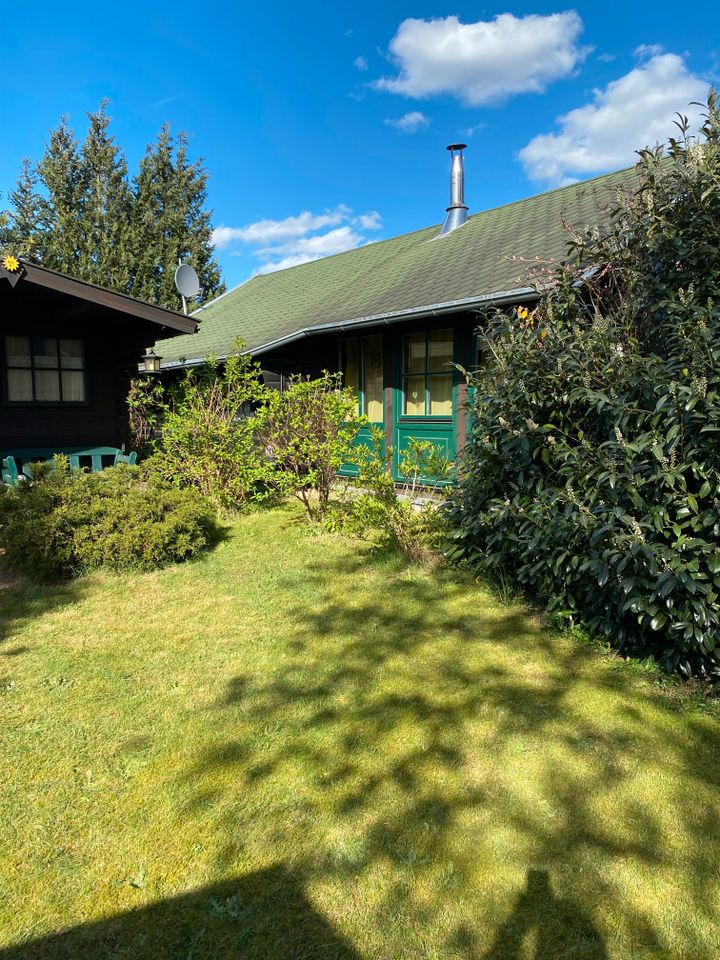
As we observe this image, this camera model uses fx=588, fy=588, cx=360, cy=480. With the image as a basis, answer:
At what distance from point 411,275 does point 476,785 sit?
8975mm

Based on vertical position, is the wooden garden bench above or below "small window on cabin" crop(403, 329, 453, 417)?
below

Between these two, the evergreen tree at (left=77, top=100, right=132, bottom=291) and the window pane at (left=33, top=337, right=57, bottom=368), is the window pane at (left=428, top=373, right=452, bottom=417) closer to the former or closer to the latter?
the window pane at (left=33, top=337, right=57, bottom=368)

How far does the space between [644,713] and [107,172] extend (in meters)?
30.0

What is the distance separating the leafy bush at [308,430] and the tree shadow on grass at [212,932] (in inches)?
185


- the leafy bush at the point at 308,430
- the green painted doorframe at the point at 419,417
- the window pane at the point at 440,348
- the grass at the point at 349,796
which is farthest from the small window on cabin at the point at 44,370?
the grass at the point at 349,796

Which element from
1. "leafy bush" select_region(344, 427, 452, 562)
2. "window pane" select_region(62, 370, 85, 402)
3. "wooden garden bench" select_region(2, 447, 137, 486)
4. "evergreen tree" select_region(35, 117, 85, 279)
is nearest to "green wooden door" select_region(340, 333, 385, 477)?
"wooden garden bench" select_region(2, 447, 137, 486)

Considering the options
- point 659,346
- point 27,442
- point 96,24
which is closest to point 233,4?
point 96,24

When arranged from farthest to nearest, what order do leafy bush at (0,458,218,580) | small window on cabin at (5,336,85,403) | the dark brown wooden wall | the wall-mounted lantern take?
small window on cabin at (5,336,85,403) < the dark brown wooden wall < the wall-mounted lantern < leafy bush at (0,458,218,580)

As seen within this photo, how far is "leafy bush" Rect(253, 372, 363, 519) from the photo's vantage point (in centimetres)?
644

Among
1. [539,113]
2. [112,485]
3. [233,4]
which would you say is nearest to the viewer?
[112,485]

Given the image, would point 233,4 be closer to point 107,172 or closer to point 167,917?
point 167,917

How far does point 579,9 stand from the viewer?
11.3 metres

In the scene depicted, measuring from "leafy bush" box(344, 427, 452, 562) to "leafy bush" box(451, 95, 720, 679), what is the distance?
88 centimetres

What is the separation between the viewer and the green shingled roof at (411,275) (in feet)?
25.9
